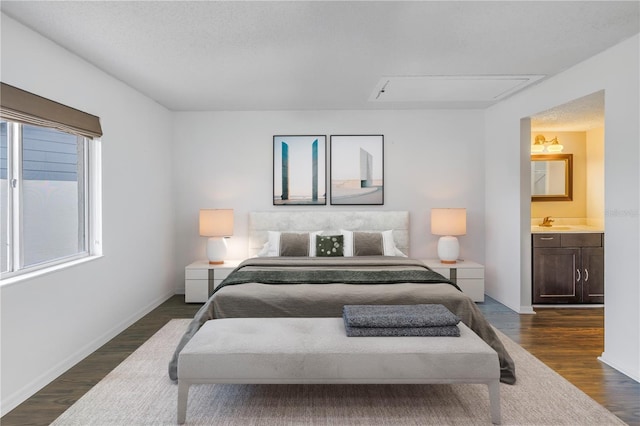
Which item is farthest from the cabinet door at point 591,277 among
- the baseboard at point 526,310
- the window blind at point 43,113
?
the window blind at point 43,113

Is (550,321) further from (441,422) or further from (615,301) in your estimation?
(441,422)

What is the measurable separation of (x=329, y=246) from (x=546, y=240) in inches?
98.8

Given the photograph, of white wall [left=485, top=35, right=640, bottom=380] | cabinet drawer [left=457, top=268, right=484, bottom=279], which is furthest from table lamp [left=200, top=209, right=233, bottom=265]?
white wall [left=485, top=35, right=640, bottom=380]

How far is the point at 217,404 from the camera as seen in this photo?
2682 mm

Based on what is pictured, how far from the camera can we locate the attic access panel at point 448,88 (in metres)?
4.13

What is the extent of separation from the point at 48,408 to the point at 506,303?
456 centimetres

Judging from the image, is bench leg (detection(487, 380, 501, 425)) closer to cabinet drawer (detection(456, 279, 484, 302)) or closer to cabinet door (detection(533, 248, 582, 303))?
cabinet drawer (detection(456, 279, 484, 302))

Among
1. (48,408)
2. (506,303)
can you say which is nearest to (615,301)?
(506,303)

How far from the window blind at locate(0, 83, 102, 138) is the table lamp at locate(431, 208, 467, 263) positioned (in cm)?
381

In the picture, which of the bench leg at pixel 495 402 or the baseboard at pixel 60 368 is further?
the baseboard at pixel 60 368

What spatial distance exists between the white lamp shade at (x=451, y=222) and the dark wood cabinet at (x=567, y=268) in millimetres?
805

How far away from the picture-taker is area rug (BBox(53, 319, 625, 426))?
2.47m

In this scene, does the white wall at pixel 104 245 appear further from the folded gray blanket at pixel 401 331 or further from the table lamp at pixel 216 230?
the folded gray blanket at pixel 401 331

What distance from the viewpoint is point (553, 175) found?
582 centimetres
